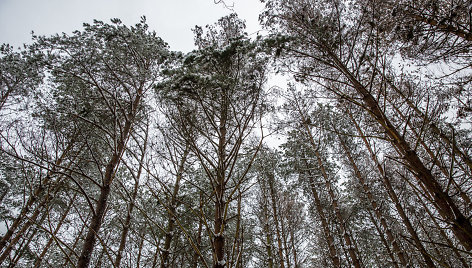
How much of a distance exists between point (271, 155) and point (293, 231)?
381cm

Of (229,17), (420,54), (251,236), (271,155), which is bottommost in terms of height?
(251,236)

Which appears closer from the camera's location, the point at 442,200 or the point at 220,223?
the point at 442,200

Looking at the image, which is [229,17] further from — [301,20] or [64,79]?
[64,79]

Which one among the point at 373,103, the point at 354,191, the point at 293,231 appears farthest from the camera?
the point at 354,191

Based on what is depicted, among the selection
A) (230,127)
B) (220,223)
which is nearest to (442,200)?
(220,223)

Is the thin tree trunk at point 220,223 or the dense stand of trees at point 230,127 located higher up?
the dense stand of trees at point 230,127

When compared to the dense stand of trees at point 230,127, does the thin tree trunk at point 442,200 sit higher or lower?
lower

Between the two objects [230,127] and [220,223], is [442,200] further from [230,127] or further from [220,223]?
[230,127]

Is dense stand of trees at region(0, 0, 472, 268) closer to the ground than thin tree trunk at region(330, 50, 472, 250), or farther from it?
farther from it

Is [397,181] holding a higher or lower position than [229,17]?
lower

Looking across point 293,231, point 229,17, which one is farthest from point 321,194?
point 229,17

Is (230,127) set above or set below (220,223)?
above

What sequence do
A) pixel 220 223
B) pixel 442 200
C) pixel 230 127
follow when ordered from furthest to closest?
pixel 230 127 < pixel 220 223 < pixel 442 200

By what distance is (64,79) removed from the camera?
675 centimetres
